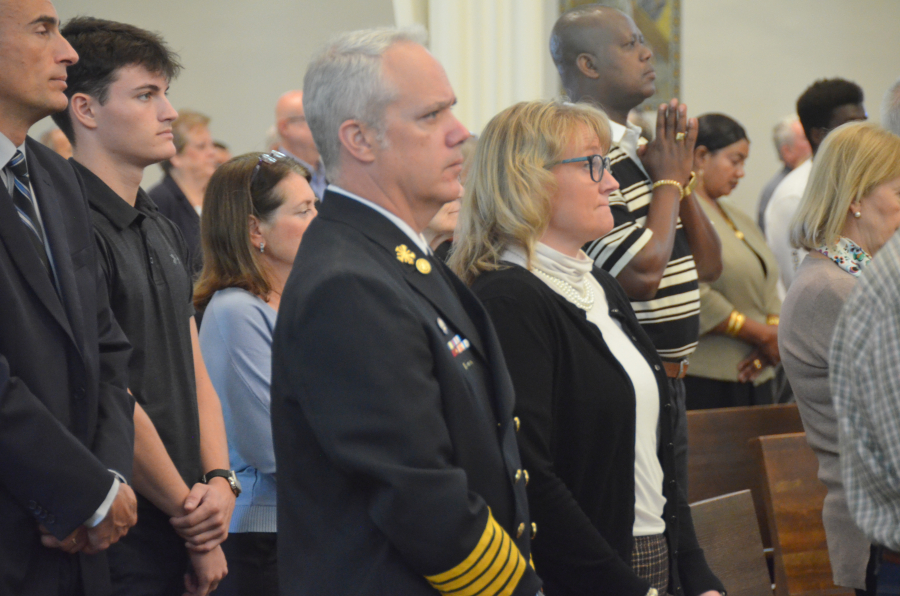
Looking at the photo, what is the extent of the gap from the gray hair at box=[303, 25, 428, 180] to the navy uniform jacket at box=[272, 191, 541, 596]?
0.42ft

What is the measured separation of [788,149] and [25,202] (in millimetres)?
5354

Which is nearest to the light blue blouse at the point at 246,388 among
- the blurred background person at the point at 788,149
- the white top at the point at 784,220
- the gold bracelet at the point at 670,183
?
the gold bracelet at the point at 670,183

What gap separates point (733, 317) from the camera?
11.7 ft

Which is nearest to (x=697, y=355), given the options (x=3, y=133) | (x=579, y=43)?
(x=579, y=43)

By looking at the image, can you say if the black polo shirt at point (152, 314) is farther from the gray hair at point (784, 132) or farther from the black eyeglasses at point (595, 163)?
the gray hair at point (784, 132)

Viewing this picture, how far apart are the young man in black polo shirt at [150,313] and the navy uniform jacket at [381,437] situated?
1.84 feet

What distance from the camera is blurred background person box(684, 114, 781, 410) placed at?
355 centimetres

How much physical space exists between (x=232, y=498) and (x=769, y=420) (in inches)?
66.1

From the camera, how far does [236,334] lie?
226cm

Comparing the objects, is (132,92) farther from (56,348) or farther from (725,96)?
(725,96)

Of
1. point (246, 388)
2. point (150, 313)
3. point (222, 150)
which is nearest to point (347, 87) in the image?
point (150, 313)

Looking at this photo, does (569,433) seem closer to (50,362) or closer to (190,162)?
(50,362)

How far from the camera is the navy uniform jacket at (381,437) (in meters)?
1.26

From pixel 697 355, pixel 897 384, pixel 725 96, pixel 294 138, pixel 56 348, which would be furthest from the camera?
pixel 725 96
